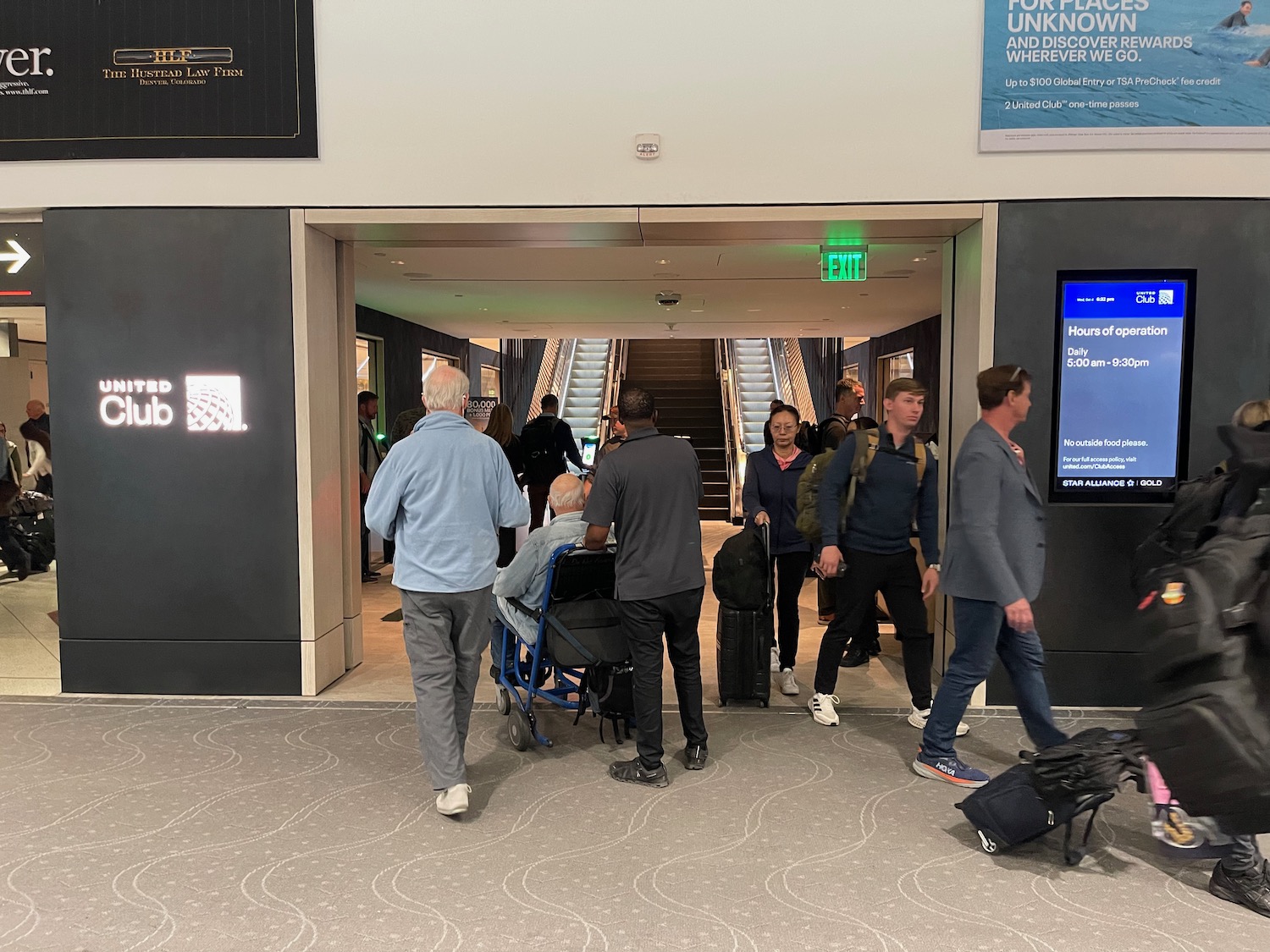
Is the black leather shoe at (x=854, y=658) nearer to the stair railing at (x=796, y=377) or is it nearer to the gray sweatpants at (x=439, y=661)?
the gray sweatpants at (x=439, y=661)

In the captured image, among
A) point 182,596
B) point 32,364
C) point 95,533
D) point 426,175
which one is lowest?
point 182,596

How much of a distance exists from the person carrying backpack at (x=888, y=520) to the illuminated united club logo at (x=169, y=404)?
3.11m

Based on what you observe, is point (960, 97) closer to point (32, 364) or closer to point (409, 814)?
point (409, 814)

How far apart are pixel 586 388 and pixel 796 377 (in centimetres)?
460

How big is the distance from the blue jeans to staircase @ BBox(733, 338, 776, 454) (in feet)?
39.7

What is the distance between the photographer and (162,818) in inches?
134

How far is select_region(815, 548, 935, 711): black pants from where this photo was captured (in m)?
4.14

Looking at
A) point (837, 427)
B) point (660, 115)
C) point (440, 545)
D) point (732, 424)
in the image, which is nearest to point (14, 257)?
point (440, 545)

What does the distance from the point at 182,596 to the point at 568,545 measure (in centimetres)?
238

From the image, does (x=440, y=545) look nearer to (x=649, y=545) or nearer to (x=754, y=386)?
(x=649, y=545)

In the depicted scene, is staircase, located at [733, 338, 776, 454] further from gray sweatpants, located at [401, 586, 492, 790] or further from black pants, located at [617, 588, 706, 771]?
gray sweatpants, located at [401, 586, 492, 790]

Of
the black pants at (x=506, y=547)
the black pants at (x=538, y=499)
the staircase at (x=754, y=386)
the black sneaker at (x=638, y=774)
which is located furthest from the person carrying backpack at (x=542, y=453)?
the staircase at (x=754, y=386)

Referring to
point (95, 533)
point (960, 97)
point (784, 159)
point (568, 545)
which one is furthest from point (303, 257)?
point (960, 97)

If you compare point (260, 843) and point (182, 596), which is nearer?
point (260, 843)
